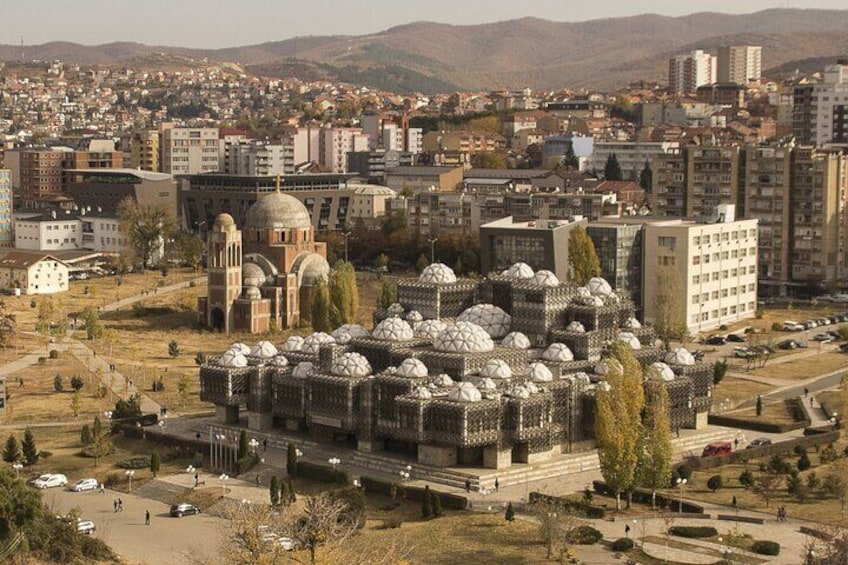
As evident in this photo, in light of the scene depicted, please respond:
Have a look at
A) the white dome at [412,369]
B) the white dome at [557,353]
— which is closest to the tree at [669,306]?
the white dome at [557,353]

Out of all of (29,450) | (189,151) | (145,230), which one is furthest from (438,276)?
(189,151)

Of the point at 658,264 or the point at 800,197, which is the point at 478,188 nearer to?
the point at 800,197

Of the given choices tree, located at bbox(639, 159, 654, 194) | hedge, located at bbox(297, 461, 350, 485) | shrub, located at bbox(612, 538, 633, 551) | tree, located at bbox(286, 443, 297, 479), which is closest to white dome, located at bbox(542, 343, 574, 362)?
hedge, located at bbox(297, 461, 350, 485)

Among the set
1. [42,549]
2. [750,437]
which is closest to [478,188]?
[750,437]

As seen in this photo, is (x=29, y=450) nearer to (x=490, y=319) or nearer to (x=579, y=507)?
(x=490, y=319)

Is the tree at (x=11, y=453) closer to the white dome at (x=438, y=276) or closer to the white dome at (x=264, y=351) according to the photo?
the white dome at (x=264, y=351)

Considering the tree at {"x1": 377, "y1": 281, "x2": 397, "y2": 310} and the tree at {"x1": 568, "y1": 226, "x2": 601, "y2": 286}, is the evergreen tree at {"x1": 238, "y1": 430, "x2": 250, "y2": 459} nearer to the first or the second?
the tree at {"x1": 377, "y1": 281, "x2": 397, "y2": 310}
